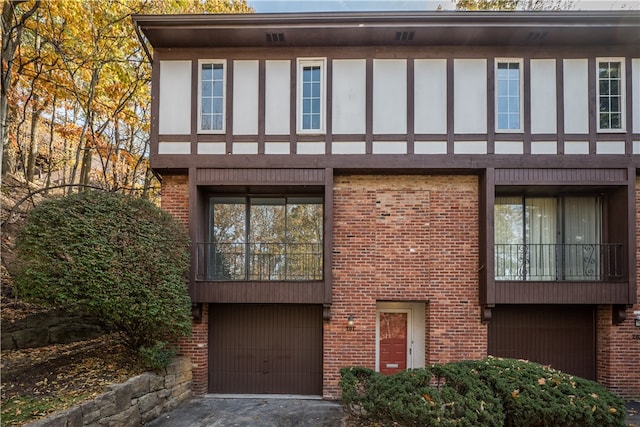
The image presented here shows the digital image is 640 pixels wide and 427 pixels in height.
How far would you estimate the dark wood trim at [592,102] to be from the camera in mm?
7785

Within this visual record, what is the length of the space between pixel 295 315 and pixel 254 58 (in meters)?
5.99

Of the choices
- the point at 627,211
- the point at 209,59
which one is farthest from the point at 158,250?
the point at 627,211

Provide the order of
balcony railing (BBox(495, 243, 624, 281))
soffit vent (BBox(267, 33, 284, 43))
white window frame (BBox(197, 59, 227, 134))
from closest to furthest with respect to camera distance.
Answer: soffit vent (BBox(267, 33, 284, 43)) < white window frame (BBox(197, 59, 227, 134)) < balcony railing (BBox(495, 243, 624, 281))

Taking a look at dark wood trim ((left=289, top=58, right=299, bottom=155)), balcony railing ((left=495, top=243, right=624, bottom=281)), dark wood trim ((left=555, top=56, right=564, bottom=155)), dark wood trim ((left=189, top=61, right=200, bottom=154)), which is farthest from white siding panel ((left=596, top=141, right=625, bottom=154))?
dark wood trim ((left=189, top=61, right=200, bottom=154))

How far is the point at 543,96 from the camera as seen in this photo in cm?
790

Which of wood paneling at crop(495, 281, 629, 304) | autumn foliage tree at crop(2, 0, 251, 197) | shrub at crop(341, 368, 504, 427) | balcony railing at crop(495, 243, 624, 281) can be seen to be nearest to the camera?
shrub at crop(341, 368, 504, 427)

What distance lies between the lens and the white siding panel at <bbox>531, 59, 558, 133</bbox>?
786 centimetres

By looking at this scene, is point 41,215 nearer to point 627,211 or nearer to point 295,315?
point 295,315

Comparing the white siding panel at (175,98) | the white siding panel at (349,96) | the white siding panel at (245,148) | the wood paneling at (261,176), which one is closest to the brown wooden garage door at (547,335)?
the wood paneling at (261,176)

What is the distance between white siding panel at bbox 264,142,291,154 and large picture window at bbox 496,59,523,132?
472 cm

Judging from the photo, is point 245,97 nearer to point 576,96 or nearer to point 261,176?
point 261,176

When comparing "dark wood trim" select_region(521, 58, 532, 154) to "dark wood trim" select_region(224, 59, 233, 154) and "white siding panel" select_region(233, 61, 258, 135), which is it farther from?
"dark wood trim" select_region(224, 59, 233, 154)

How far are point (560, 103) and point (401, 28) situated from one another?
152 inches

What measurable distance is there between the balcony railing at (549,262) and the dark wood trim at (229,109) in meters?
6.53
